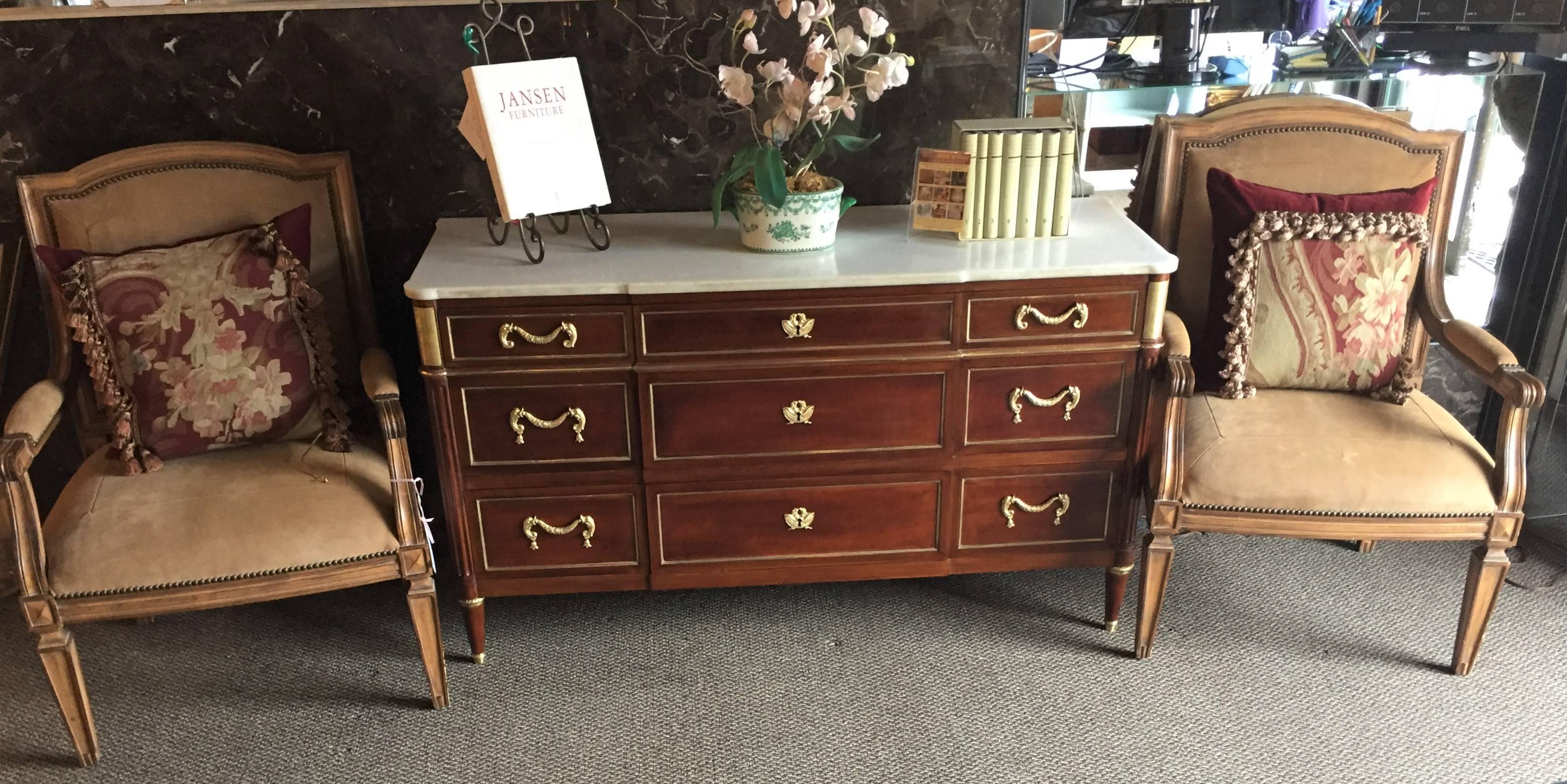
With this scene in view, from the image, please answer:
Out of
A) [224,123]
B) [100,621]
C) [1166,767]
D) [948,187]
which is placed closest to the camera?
[1166,767]

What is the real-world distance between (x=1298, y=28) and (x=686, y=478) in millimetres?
1651

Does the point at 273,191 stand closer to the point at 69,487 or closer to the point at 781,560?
the point at 69,487

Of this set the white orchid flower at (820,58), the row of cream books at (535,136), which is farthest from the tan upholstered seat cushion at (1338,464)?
the row of cream books at (535,136)

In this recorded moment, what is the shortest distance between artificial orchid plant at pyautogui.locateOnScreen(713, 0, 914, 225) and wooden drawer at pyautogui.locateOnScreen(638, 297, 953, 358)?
21 cm

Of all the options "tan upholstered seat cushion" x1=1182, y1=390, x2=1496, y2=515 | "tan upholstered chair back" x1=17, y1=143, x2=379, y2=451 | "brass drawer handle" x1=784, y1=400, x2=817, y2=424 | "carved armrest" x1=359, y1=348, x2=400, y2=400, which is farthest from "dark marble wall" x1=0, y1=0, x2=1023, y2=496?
"tan upholstered seat cushion" x1=1182, y1=390, x2=1496, y2=515

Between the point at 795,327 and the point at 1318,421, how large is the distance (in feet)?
3.23

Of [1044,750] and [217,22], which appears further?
[217,22]

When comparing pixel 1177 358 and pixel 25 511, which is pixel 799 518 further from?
pixel 25 511

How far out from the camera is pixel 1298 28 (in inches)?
93.1

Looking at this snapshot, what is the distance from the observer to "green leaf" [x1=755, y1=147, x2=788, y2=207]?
6.21 feet

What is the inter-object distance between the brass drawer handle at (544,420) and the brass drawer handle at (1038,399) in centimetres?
77

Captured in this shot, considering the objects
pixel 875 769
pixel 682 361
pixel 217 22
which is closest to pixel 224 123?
pixel 217 22

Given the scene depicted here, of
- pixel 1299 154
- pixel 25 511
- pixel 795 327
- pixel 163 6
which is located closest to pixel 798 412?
pixel 795 327

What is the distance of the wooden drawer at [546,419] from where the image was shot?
6.22 feet
